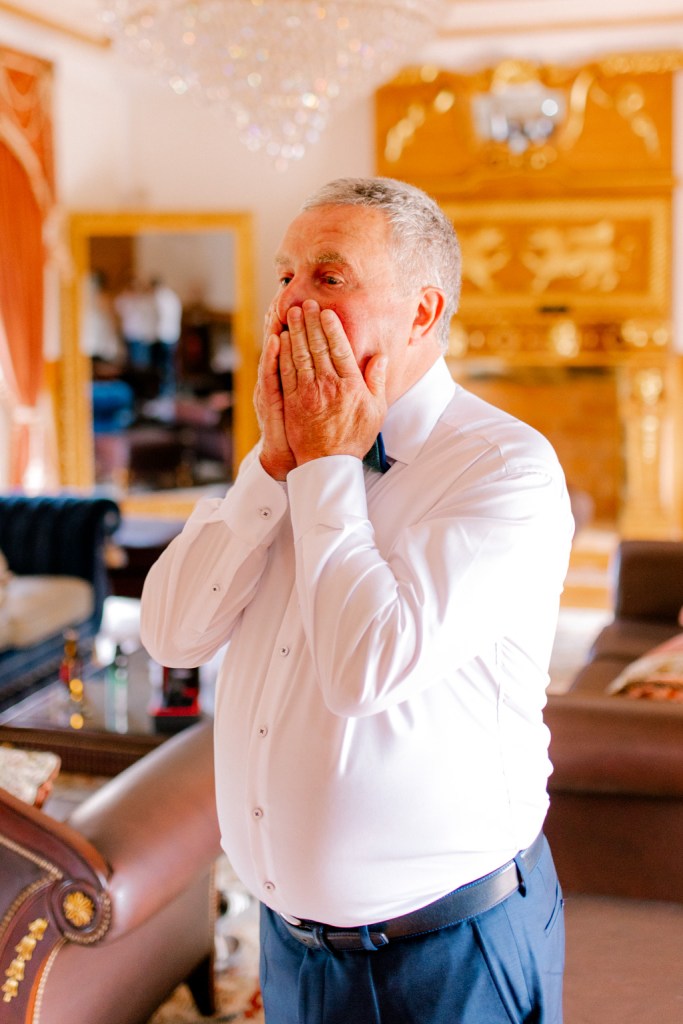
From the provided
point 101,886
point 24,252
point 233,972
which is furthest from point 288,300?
point 24,252

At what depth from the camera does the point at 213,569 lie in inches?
47.0

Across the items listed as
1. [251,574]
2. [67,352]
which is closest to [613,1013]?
[251,574]

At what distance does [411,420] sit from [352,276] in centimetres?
19

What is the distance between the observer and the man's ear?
1.17 metres

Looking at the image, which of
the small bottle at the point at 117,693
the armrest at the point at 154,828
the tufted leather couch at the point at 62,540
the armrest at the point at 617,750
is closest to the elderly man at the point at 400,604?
the armrest at the point at 154,828

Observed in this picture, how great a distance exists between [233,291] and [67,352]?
110 cm

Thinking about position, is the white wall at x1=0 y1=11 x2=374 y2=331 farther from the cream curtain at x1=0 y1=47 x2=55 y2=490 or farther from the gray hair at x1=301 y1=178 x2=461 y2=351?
the gray hair at x1=301 y1=178 x2=461 y2=351

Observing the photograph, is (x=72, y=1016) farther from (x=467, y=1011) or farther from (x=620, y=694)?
(x=620, y=694)

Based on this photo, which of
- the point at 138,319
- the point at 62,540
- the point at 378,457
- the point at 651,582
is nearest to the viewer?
the point at 378,457

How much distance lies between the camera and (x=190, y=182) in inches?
275

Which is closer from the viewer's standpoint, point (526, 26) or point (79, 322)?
point (526, 26)

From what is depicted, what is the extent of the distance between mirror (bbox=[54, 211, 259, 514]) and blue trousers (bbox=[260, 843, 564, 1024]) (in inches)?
216

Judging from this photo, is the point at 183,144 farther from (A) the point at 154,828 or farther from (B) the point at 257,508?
(B) the point at 257,508

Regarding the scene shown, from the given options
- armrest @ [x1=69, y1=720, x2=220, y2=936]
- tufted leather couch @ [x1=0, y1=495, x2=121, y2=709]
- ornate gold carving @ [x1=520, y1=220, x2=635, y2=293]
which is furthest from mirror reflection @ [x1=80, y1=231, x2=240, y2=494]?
armrest @ [x1=69, y1=720, x2=220, y2=936]
